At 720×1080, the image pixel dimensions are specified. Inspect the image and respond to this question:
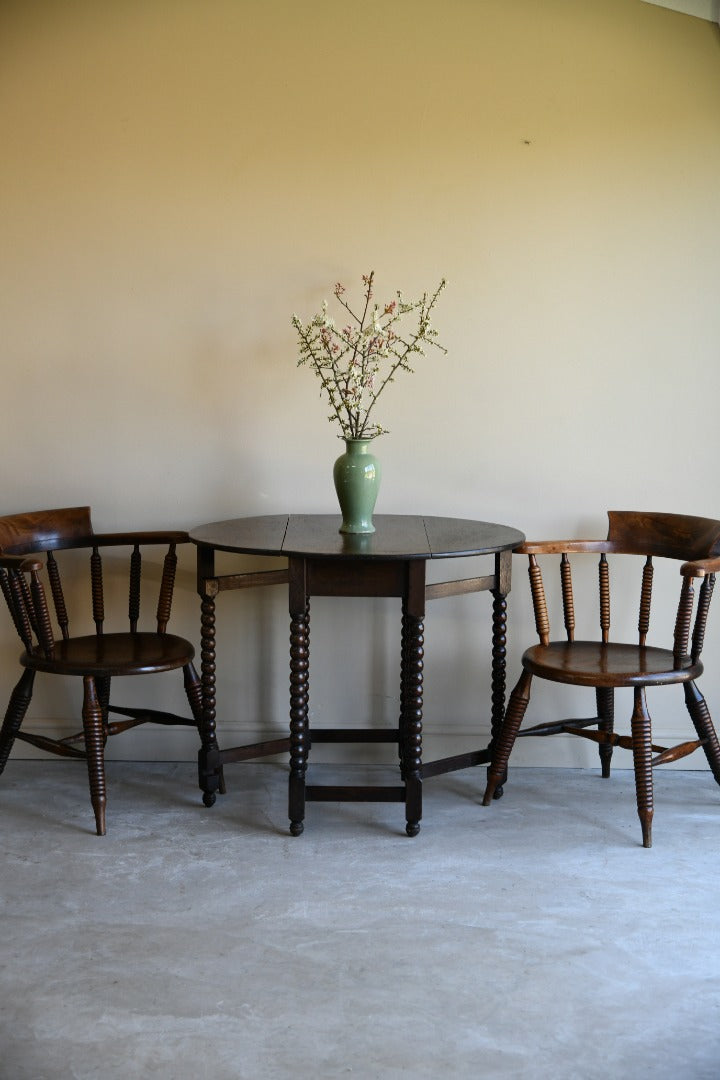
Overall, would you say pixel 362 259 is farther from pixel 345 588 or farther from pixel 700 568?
pixel 700 568

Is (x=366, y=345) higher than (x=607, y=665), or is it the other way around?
(x=366, y=345)

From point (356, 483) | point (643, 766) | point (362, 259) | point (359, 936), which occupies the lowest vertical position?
point (359, 936)

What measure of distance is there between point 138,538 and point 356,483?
777mm

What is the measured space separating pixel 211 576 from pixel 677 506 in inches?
63.7

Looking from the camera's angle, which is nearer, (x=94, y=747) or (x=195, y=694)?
(x=94, y=747)

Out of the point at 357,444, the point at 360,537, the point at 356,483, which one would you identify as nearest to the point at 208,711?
the point at 360,537

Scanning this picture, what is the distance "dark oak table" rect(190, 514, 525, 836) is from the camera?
297cm

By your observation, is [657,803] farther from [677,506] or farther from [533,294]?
[533,294]

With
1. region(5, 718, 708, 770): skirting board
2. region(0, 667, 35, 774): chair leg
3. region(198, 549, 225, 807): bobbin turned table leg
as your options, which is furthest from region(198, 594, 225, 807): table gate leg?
region(0, 667, 35, 774): chair leg

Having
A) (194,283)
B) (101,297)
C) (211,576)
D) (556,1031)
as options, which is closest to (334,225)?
(194,283)

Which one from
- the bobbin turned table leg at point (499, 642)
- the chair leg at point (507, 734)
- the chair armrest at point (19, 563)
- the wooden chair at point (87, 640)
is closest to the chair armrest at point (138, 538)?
the wooden chair at point (87, 640)

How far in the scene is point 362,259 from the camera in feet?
11.7

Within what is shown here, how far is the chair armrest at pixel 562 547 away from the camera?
328 centimetres

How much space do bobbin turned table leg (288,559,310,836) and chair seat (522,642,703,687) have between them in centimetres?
68
